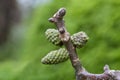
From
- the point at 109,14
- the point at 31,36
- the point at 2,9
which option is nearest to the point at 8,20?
the point at 2,9

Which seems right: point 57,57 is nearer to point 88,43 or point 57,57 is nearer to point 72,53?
point 72,53

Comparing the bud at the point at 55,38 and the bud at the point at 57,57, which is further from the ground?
the bud at the point at 55,38

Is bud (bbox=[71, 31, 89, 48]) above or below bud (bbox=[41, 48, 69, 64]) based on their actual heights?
above

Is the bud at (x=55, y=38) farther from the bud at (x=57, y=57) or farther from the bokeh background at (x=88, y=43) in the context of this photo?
the bokeh background at (x=88, y=43)

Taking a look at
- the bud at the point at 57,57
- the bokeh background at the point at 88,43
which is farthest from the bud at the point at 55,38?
the bokeh background at the point at 88,43

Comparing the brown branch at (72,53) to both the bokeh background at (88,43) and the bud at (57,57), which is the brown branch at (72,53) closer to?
the bud at (57,57)

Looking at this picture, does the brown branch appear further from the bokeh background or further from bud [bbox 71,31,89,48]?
the bokeh background

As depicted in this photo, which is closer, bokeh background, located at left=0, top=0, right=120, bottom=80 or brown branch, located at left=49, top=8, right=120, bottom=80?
brown branch, located at left=49, top=8, right=120, bottom=80

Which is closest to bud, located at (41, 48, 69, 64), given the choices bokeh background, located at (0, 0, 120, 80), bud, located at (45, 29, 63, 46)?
bud, located at (45, 29, 63, 46)

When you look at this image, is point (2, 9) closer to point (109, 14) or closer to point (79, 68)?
point (109, 14)

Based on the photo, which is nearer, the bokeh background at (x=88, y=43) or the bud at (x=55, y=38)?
the bud at (x=55, y=38)

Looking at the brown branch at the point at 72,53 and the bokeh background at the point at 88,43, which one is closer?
the brown branch at the point at 72,53
